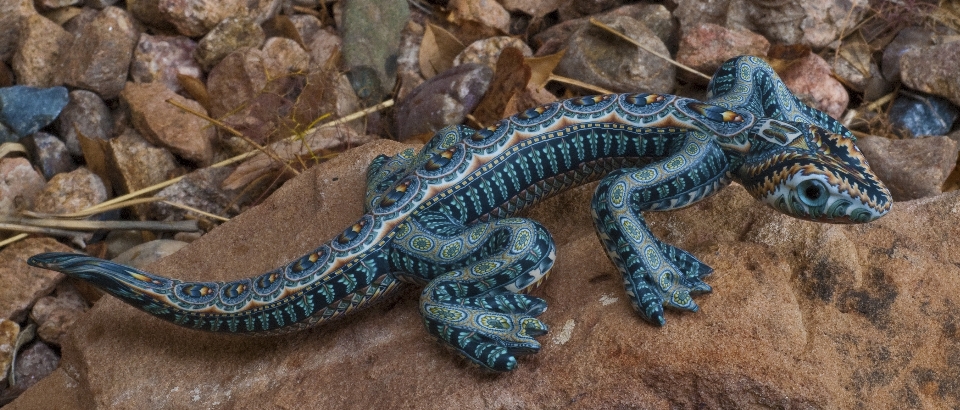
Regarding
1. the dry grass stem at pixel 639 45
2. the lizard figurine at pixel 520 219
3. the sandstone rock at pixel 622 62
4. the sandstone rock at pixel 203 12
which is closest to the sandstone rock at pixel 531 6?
the sandstone rock at pixel 622 62

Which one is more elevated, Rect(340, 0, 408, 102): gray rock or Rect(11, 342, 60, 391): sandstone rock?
Rect(340, 0, 408, 102): gray rock

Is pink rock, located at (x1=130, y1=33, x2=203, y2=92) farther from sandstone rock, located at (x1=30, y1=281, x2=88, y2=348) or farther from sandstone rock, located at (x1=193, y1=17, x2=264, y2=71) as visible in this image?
sandstone rock, located at (x1=30, y1=281, x2=88, y2=348)

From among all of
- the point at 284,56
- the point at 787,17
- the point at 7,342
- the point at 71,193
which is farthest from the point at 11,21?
the point at 787,17

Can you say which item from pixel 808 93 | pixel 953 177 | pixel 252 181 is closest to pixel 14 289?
pixel 252 181

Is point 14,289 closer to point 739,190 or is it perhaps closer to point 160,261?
point 160,261

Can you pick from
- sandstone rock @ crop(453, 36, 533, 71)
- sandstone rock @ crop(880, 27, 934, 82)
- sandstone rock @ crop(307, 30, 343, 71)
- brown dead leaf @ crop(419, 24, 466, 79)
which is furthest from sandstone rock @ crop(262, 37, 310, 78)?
sandstone rock @ crop(880, 27, 934, 82)

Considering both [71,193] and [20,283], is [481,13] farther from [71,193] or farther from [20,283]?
[20,283]

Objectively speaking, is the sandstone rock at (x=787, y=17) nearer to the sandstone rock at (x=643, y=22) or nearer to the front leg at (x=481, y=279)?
the sandstone rock at (x=643, y=22)
